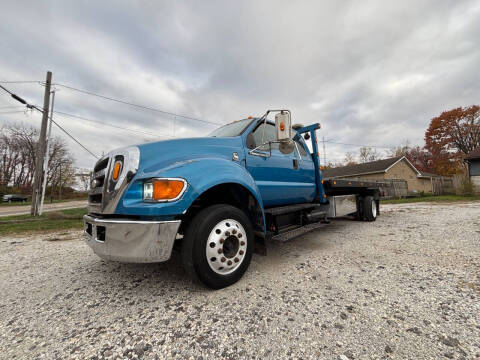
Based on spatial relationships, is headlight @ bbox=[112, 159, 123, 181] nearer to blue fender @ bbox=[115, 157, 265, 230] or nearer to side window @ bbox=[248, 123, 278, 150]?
blue fender @ bbox=[115, 157, 265, 230]

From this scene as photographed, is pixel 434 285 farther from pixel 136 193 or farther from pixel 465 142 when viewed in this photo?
pixel 465 142

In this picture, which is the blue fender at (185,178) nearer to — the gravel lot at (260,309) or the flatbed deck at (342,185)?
the gravel lot at (260,309)

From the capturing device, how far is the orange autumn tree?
27.7 meters

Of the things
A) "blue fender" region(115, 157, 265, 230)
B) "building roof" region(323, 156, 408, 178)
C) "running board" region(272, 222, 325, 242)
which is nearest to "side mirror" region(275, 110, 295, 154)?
"blue fender" region(115, 157, 265, 230)

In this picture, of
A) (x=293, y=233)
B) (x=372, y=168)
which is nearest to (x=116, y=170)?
(x=293, y=233)

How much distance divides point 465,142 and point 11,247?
142ft

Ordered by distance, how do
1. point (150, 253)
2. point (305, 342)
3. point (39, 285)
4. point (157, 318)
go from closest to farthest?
point (305, 342), point (157, 318), point (150, 253), point (39, 285)

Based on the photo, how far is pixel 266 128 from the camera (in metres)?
3.48

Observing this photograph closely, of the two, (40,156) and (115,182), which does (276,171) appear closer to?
(115,182)

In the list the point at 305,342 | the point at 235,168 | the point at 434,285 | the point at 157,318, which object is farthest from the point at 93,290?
the point at 434,285

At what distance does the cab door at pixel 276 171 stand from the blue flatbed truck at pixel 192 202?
0.02 meters

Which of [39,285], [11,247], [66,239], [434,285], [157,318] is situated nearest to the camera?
[157,318]

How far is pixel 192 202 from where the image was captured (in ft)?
6.63

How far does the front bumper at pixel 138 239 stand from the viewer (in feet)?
5.83
